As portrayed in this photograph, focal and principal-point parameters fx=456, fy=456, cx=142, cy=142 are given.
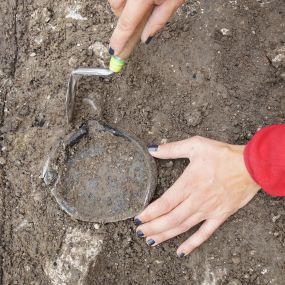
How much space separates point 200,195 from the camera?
174cm

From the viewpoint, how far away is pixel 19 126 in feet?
6.64

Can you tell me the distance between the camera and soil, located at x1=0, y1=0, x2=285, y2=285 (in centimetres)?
185

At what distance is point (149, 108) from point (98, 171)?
0.36 metres

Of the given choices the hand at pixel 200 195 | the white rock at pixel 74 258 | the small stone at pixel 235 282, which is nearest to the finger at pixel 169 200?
the hand at pixel 200 195

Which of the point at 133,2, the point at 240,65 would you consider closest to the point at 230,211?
the point at 240,65

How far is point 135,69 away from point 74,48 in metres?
0.30

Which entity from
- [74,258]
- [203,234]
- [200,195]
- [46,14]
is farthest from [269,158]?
[46,14]

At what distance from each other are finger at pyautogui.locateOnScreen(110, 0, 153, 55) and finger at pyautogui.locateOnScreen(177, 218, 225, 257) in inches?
30.8

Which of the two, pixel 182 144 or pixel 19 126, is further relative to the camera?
pixel 19 126

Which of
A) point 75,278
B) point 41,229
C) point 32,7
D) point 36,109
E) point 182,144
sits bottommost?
point 75,278

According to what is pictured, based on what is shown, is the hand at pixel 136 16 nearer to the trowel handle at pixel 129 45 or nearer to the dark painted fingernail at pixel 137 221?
the trowel handle at pixel 129 45

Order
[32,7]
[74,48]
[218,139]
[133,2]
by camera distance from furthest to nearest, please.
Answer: [32,7]
[74,48]
[218,139]
[133,2]

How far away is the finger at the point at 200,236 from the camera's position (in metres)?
1.79

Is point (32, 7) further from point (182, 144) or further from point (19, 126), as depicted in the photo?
point (182, 144)
